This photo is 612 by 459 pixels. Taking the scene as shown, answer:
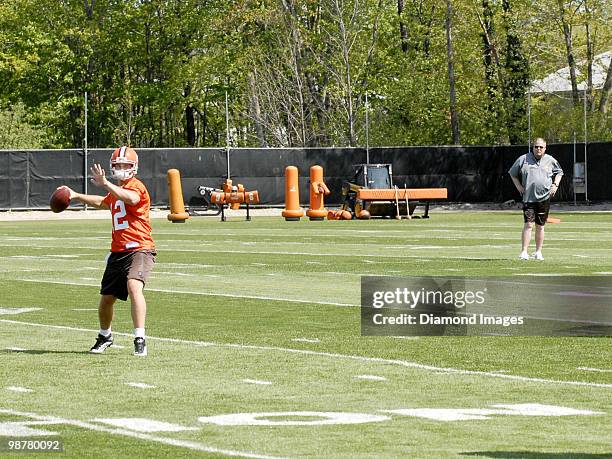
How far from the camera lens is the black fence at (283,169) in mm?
51438

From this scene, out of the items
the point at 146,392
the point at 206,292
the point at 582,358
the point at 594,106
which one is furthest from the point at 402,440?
the point at 594,106

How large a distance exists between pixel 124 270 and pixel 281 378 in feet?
6.63

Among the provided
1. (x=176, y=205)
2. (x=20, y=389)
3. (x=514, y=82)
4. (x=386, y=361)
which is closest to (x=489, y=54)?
(x=514, y=82)

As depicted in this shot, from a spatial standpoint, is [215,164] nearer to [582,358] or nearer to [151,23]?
[151,23]

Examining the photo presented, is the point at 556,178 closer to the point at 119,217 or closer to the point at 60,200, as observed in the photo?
the point at 119,217

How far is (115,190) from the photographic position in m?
11.9

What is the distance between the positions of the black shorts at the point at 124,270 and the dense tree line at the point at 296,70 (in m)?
48.2

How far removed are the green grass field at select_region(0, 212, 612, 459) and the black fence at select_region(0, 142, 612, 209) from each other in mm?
29485

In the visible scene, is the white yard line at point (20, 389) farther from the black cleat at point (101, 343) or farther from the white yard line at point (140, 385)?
the black cleat at point (101, 343)

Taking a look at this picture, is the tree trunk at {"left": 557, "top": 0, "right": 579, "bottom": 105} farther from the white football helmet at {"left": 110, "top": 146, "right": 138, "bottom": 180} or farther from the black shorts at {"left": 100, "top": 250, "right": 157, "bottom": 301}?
the black shorts at {"left": 100, "top": 250, "right": 157, "bottom": 301}

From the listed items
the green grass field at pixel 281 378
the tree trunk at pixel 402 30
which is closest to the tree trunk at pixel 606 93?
the tree trunk at pixel 402 30

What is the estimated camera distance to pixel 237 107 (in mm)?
70312

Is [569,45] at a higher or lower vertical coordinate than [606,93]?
higher

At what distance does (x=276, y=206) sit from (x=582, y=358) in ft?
139
